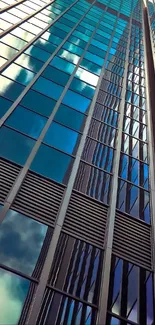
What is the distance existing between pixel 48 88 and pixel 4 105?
A: 400cm

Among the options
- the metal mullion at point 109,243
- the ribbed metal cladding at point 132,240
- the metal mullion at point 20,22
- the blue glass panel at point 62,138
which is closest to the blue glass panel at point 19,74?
the blue glass panel at point 62,138

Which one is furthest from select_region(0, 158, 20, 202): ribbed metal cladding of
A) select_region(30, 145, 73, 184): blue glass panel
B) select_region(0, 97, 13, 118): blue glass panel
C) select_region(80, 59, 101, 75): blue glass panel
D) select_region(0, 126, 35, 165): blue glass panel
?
select_region(80, 59, 101, 75): blue glass panel

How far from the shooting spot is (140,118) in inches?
897

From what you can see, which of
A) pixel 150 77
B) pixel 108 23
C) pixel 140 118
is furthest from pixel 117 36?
pixel 140 118

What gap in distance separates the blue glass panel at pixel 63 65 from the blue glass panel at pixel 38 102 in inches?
177

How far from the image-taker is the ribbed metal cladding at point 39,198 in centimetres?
1277

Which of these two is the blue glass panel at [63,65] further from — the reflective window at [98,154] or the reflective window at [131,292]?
the reflective window at [131,292]

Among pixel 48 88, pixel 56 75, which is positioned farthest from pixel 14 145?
pixel 56 75

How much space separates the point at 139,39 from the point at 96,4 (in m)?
7.61

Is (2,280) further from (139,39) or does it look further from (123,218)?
(139,39)

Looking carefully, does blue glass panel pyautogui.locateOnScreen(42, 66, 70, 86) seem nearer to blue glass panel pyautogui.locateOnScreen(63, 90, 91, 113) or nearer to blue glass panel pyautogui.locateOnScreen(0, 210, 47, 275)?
blue glass panel pyautogui.locateOnScreen(63, 90, 91, 113)

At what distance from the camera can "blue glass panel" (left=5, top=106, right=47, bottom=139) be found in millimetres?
15953

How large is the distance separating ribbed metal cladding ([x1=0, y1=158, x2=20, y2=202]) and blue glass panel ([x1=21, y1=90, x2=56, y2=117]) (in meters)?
4.44

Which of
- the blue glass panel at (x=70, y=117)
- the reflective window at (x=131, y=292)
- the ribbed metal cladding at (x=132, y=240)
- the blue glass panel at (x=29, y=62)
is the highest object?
the blue glass panel at (x=29, y=62)
